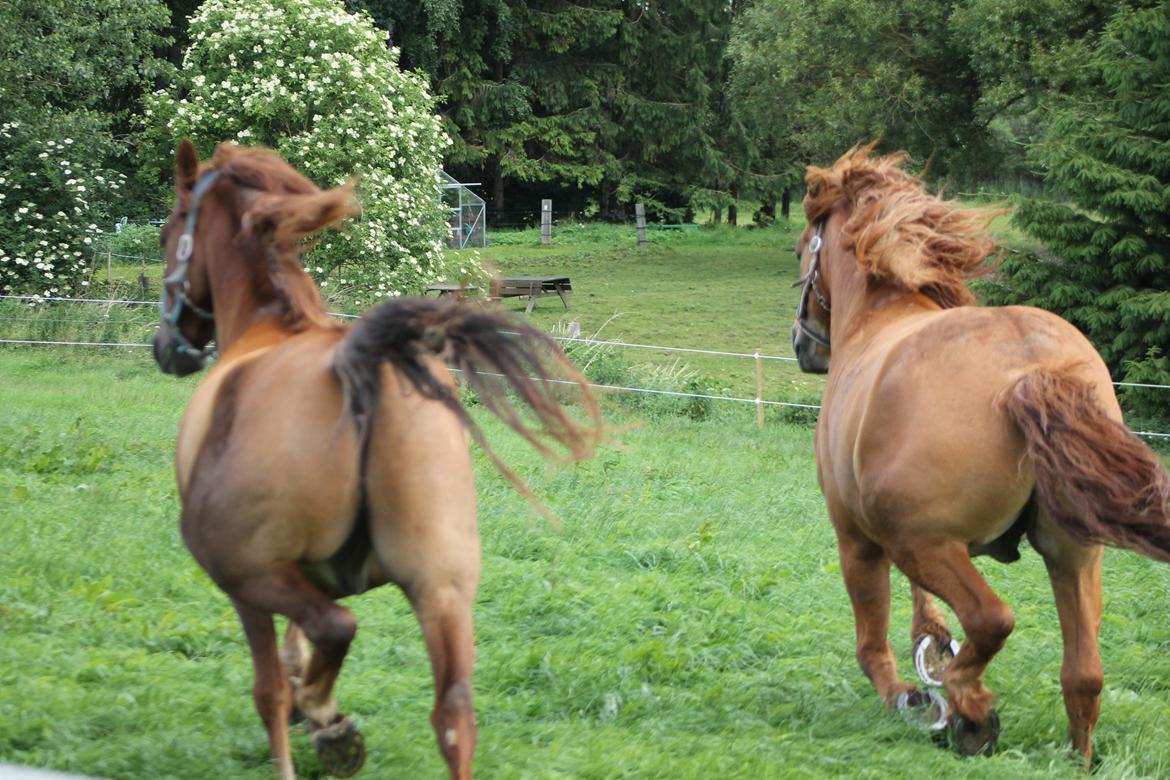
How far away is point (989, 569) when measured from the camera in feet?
27.9

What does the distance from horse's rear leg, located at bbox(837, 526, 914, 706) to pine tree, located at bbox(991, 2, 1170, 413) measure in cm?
1238

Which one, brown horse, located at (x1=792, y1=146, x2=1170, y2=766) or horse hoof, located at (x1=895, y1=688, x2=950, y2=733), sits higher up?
brown horse, located at (x1=792, y1=146, x2=1170, y2=766)

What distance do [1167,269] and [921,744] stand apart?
1412 centimetres

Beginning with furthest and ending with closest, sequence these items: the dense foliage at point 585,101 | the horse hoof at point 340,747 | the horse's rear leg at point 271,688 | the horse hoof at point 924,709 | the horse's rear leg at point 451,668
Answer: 1. the dense foliage at point 585,101
2. the horse hoof at point 924,709
3. the horse hoof at point 340,747
4. the horse's rear leg at point 271,688
5. the horse's rear leg at point 451,668

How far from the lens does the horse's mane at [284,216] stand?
13.5 feet

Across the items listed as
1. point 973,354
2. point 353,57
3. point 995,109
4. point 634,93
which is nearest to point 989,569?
point 973,354

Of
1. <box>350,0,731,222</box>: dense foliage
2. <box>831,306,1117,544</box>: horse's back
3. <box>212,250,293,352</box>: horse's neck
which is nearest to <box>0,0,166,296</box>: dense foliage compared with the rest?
<box>212,250,293,352</box>: horse's neck

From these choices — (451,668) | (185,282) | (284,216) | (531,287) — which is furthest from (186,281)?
(531,287)

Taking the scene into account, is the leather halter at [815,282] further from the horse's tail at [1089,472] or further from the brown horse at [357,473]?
the brown horse at [357,473]

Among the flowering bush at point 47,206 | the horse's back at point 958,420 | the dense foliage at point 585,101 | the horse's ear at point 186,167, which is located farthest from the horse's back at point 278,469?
the dense foliage at point 585,101

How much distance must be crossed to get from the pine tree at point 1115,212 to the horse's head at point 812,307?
11.2 meters

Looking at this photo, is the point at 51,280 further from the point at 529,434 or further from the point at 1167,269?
the point at 529,434

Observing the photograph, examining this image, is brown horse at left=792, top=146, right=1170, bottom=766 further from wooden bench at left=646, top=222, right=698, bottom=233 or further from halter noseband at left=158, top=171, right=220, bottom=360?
wooden bench at left=646, top=222, right=698, bottom=233

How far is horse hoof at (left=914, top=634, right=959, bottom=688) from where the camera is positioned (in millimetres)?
5607
